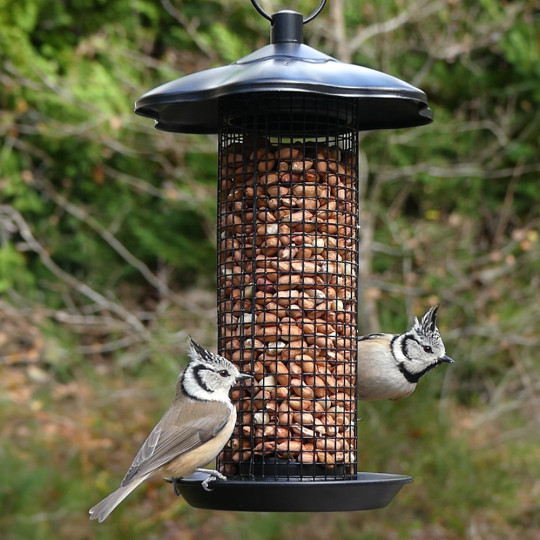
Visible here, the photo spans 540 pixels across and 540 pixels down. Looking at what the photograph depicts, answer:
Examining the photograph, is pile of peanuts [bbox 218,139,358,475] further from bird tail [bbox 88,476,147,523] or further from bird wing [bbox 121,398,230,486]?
bird tail [bbox 88,476,147,523]

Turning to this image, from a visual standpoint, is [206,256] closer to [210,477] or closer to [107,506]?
[210,477]

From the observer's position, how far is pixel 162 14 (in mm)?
14070

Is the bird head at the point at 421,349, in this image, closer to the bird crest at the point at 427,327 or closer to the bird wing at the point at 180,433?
the bird crest at the point at 427,327

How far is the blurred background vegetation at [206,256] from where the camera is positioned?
10.9 m

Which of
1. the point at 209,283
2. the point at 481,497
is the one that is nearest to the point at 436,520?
the point at 481,497

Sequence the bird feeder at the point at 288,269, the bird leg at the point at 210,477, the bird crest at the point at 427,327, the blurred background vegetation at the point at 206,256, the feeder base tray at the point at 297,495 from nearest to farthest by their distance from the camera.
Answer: the feeder base tray at the point at 297,495 → the bird leg at the point at 210,477 → the bird feeder at the point at 288,269 → the bird crest at the point at 427,327 → the blurred background vegetation at the point at 206,256

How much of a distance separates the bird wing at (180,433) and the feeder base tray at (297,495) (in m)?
0.26

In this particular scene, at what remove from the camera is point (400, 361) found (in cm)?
561

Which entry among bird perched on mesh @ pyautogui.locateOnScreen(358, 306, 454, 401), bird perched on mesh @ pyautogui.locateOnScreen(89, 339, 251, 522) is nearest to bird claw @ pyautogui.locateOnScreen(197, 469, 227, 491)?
bird perched on mesh @ pyautogui.locateOnScreen(89, 339, 251, 522)

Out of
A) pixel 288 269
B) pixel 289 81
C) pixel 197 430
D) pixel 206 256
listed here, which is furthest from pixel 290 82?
pixel 206 256

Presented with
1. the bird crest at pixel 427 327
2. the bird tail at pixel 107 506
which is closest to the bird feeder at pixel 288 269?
the bird tail at pixel 107 506

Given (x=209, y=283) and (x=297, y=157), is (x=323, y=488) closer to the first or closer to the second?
(x=297, y=157)

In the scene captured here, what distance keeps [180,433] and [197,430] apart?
120 millimetres

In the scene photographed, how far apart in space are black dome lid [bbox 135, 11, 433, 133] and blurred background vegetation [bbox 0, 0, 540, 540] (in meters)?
6.00
